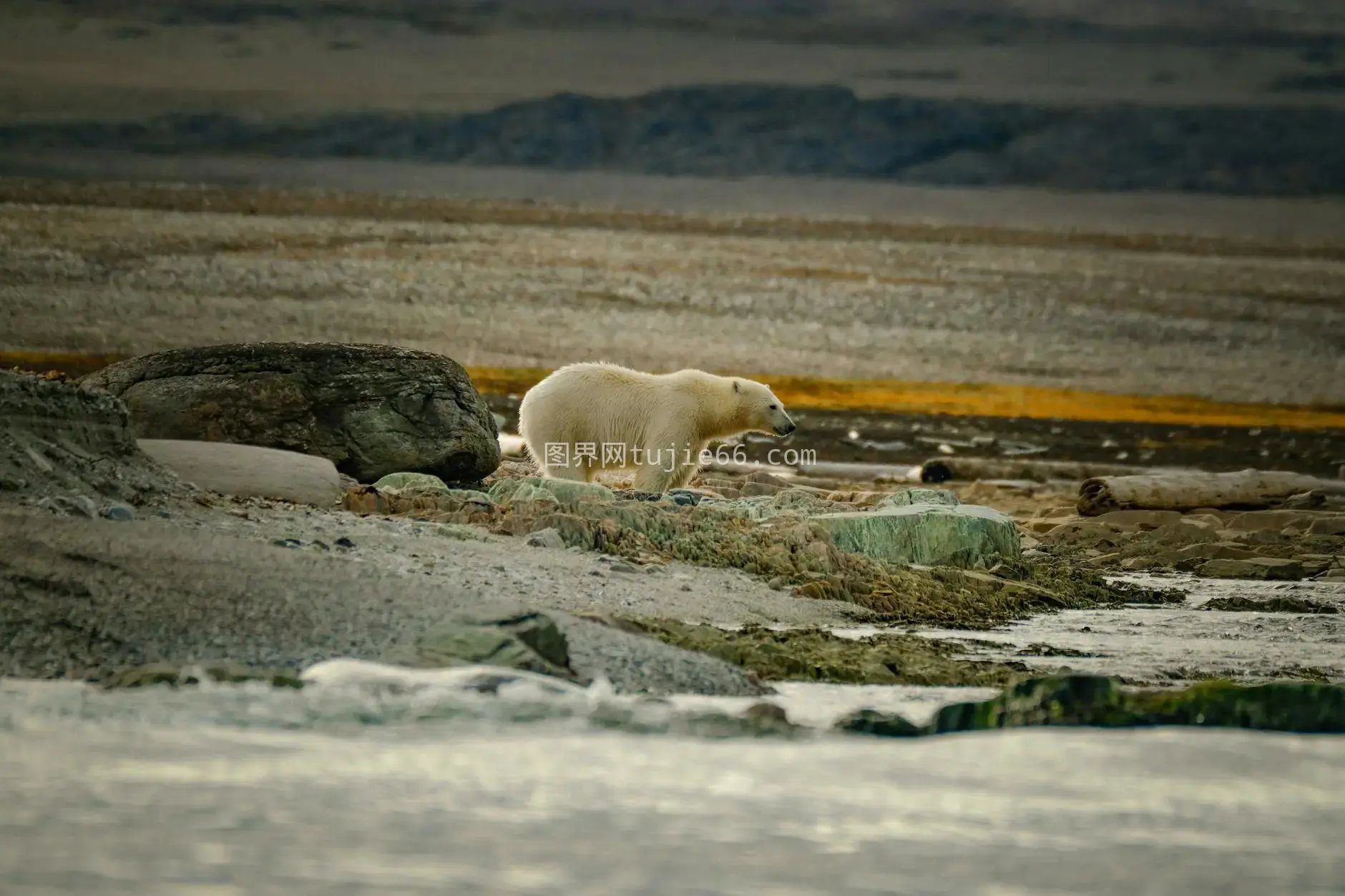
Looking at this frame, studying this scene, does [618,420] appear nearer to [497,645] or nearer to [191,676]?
[497,645]

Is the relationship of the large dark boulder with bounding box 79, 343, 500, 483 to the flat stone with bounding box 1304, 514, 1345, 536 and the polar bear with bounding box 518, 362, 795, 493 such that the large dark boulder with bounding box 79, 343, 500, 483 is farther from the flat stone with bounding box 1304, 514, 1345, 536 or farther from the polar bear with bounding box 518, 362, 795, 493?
the flat stone with bounding box 1304, 514, 1345, 536

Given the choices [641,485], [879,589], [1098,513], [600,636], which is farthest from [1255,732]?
[1098,513]

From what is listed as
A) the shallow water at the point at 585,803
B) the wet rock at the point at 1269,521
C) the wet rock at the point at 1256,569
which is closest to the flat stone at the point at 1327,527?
the wet rock at the point at 1269,521

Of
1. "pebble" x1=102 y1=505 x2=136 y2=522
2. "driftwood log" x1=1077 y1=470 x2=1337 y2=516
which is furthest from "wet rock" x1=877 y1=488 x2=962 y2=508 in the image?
"pebble" x1=102 y1=505 x2=136 y2=522

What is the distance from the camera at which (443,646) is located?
5984 millimetres

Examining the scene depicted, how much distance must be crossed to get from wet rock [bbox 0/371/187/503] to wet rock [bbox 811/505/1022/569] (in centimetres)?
414

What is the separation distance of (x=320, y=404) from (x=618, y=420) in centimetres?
228

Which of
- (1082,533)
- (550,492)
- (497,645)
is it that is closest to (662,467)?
(550,492)

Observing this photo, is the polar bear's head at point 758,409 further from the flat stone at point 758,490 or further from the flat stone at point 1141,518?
the flat stone at point 1141,518

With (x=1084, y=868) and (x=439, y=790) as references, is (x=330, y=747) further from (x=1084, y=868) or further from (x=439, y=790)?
(x=1084, y=868)

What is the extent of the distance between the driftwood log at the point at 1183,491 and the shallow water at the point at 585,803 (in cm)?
1001

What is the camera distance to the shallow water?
13.5 feet

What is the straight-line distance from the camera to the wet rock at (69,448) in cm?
798

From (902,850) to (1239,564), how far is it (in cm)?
813
